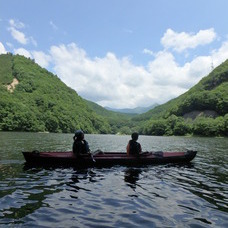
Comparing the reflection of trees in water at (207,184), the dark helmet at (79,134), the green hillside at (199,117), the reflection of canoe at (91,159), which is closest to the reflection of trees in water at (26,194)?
the reflection of canoe at (91,159)

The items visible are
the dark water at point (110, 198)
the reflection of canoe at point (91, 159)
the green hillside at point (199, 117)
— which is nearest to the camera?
the dark water at point (110, 198)

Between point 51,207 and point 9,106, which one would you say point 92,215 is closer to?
point 51,207

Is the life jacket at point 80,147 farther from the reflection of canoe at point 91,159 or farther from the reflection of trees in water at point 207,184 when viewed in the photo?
the reflection of trees in water at point 207,184

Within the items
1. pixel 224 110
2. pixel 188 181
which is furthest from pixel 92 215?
pixel 224 110

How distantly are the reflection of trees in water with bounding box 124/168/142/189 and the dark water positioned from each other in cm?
6

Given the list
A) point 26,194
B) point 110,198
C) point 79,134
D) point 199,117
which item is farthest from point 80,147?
point 199,117

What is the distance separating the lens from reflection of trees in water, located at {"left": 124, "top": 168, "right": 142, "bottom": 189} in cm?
1599

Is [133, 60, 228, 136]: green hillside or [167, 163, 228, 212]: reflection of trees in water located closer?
[167, 163, 228, 212]: reflection of trees in water

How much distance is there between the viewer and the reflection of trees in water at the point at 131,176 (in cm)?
1599

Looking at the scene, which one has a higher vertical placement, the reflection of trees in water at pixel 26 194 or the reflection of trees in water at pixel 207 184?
the reflection of trees in water at pixel 26 194

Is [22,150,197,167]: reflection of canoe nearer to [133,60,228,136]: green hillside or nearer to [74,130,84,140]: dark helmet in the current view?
[74,130,84,140]: dark helmet

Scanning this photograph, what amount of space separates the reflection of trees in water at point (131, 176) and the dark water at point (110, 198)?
0.06m

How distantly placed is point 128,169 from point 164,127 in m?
158

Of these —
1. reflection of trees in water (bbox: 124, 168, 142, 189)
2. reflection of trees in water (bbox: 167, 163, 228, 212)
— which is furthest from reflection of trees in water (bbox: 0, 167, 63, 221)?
reflection of trees in water (bbox: 167, 163, 228, 212)
